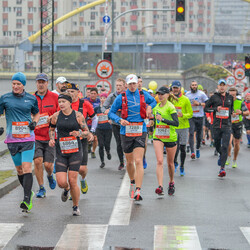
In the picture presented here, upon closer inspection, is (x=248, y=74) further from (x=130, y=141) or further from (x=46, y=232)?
(x=46, y=232)

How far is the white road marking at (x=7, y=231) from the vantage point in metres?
7.33

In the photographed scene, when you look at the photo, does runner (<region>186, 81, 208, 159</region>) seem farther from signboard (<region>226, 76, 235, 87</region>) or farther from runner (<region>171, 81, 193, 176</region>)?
signboard (<region>226, 76, 235, 87</region>)

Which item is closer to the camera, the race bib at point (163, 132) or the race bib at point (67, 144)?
the race bib at point (67, 144)

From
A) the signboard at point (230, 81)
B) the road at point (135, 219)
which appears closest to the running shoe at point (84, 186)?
the road at point (135, 219)

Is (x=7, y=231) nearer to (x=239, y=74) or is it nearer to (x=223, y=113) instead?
(x=223, y=113)

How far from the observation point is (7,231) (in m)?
7.85

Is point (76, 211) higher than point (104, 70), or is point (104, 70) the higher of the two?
point (104, 70)

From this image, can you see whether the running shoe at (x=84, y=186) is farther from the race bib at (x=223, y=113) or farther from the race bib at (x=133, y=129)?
the race bib at (x=223, y=113)

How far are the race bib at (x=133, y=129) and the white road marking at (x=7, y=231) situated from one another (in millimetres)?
2787

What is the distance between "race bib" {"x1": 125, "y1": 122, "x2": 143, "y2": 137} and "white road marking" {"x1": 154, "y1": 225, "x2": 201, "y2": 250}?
97.7 inches

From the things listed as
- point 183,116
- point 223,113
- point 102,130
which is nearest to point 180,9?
point 102,130

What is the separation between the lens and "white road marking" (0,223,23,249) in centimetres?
733

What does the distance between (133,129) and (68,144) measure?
1.85m

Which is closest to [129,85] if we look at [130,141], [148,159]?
[130,141]
